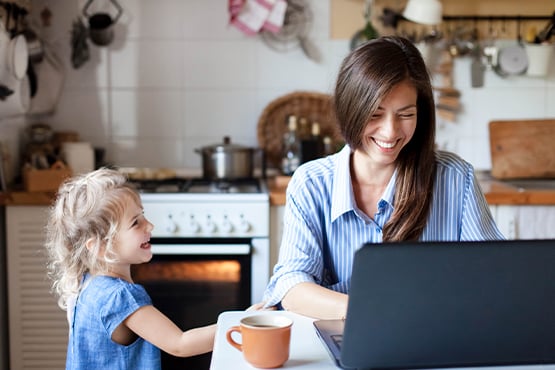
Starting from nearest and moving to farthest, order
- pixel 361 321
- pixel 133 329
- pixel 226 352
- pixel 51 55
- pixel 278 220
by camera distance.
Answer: pixel 361 321 → pixel 226 352 → pixel 133 329 → pixel 278 220 → pixel 51 55

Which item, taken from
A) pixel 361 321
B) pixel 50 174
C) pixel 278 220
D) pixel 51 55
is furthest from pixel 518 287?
pixel 51 55

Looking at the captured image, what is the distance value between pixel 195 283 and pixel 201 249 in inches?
5.8

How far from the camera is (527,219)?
2783 millimetres

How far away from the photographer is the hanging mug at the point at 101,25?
314 cm

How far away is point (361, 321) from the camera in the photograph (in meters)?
1.02

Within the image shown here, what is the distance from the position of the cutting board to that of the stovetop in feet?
3.24

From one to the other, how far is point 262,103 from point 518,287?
2314 mm

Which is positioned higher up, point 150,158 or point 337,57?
point 337,57

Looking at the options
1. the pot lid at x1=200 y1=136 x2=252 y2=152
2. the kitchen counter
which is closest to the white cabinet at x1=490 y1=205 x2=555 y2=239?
the kitchen counter

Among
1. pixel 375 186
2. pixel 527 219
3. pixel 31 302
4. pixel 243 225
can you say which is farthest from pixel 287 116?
pixel 375 186

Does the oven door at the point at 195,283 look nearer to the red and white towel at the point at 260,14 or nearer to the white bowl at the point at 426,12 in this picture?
the red and white towel at the point at 260,14

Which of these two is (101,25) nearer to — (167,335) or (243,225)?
(243,225)

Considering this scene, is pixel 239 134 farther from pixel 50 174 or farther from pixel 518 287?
pixel 518 287

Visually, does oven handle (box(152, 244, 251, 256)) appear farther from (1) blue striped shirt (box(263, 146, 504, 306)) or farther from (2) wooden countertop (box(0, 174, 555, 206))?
(1) blue striped shirt (box(263, 146, 504, 306))
